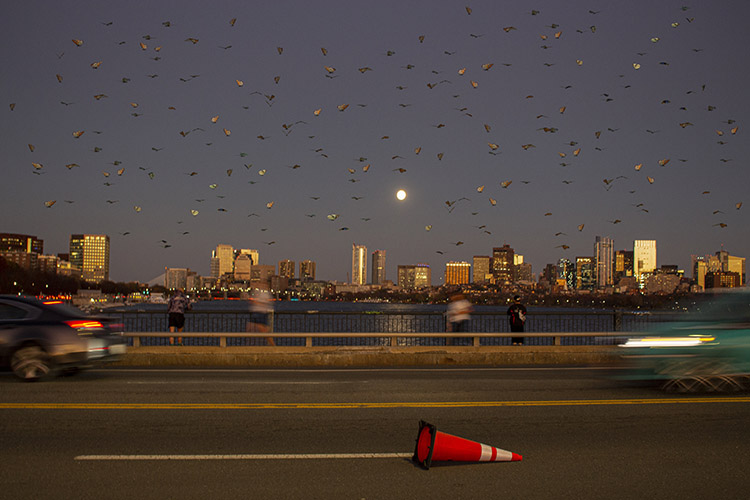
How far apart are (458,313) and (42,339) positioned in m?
10.2

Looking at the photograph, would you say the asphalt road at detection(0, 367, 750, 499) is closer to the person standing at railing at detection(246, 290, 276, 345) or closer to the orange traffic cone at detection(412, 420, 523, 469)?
the orange traffic cone at detection(412, 420, 523, 469)

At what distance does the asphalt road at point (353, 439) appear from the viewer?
536 centimetres

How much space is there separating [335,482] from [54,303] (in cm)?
858

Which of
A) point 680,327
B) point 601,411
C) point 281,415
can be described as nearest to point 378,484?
point 281,415

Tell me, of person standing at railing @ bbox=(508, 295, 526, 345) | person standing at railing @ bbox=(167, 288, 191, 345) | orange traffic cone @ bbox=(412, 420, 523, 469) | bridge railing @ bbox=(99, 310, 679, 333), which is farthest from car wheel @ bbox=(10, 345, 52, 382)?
Answer: person standing at railing @ bbox=(508, 295, 526, 345)

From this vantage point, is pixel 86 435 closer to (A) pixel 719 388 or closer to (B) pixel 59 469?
(B) pixel 59 469

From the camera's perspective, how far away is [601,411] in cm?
881

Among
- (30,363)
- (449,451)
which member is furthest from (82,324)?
(449,451)

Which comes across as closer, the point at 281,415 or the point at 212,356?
the point at 281,415

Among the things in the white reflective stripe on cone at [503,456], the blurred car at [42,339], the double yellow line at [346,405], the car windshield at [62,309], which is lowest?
the double yellow line at [346,405]

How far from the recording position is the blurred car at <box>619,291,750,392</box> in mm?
9766

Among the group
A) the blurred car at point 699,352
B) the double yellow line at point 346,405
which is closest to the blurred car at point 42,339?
the double yellow line at point 346,405

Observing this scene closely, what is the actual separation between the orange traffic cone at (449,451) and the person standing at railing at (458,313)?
1116 cm

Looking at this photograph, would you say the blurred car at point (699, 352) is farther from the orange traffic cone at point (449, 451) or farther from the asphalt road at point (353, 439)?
the orange traffic cone at point (449, 451)
